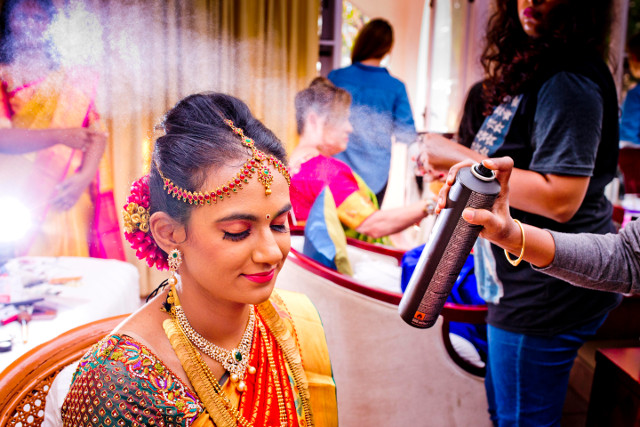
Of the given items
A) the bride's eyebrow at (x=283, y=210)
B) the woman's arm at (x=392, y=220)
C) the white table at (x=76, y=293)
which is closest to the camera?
the bride's eyebrow at (x=283, y=210)

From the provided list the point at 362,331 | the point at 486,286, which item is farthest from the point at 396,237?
the point at 486,286

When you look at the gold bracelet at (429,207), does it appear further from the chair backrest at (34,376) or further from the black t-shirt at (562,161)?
the chair backrest at (34,376)

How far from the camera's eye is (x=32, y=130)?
0.99 m

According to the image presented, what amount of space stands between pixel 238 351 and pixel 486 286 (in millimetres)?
758

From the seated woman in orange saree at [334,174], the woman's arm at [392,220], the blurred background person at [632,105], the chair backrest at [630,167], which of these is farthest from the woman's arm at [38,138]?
the blurred background person at [632,105]

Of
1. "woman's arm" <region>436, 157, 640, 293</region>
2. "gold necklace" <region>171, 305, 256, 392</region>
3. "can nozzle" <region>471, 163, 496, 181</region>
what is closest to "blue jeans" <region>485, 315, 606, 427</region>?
"woman's arm" <region>436, 157, 640, 293</region>

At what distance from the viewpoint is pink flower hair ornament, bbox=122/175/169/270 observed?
86 cm

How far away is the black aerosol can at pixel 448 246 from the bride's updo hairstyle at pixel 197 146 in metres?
0.34

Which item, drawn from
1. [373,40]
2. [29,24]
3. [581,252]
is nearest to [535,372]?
[581,252]

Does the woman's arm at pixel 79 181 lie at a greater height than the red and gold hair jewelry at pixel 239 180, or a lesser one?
lesser

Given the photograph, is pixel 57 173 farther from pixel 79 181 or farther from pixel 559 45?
pixel 559 45

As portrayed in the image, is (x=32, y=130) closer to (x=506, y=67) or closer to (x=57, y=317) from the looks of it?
(x=57, y=317)

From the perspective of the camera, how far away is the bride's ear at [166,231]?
0.83 meters

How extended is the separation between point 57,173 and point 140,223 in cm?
39
